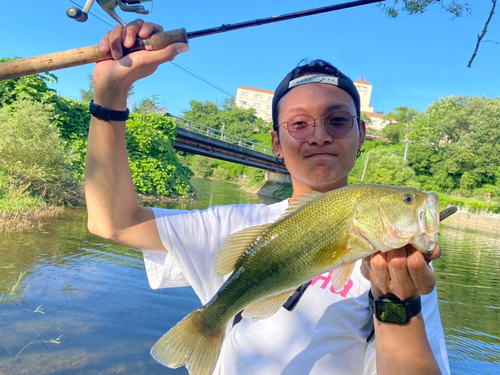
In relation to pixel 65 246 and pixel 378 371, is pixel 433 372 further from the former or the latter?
pixel 65 246

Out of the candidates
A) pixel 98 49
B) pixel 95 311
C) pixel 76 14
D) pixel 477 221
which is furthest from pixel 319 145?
pixel 477 221

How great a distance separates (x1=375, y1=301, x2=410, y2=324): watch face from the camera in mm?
1638

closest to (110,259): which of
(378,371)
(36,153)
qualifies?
(36,153)

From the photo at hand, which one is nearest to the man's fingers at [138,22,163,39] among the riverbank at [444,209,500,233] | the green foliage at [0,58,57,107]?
the green foliage at [0,58,57,107]

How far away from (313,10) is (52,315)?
239 inches

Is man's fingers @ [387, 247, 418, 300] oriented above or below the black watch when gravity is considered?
above

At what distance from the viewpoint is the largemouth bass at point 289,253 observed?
163 centimetres

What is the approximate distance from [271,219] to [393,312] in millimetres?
1037

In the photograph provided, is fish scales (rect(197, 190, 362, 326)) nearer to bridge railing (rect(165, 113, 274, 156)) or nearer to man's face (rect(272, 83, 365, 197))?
man's face (rect(272, 83, 365, 197))

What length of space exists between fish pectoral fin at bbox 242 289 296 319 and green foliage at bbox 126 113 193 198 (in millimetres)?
21026

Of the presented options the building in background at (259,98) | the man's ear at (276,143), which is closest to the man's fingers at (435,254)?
the man's ear at (276,143)

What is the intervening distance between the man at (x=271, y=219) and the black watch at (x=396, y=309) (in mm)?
17

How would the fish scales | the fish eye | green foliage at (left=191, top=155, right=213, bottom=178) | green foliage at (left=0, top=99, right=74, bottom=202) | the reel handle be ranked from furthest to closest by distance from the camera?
green foliage at (left=191, top=155, right=213, bottom=178) → green foliage at (left=0, top=99, right=74, bottom=202) → the reel handle → the fish scales → the fish eye

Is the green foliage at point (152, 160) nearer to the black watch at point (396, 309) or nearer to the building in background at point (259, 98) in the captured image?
the black watch at point (396, 309)
